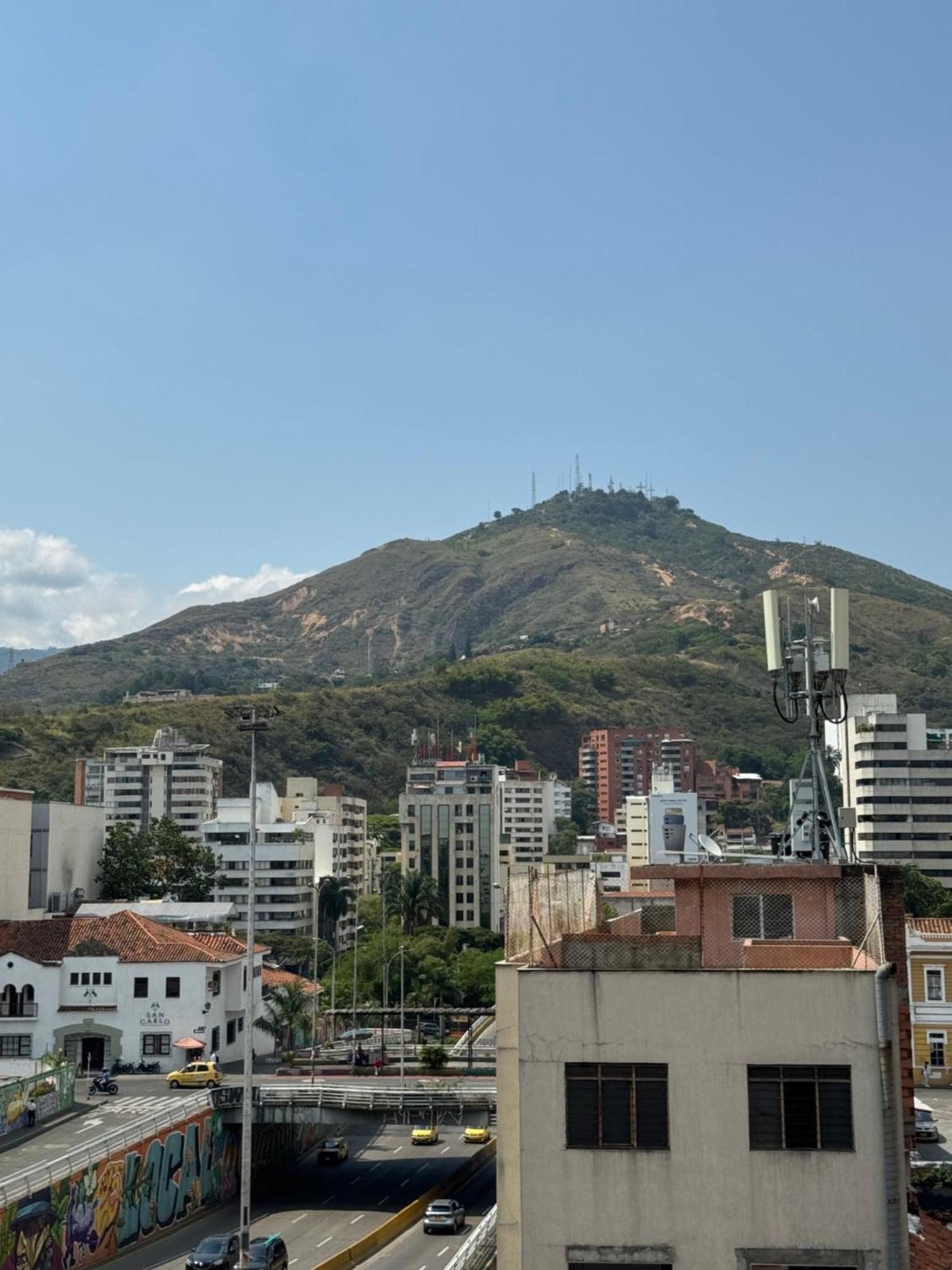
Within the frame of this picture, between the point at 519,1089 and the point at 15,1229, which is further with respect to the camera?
the point at 15,1229

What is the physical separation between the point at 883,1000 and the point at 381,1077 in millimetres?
59916

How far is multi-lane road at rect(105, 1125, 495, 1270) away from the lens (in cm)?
5291

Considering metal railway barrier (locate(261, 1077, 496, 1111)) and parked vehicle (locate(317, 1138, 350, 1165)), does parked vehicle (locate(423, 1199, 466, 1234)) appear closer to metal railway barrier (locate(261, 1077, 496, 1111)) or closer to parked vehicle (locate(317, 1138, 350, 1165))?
metal railway barrier (locate(261, 1077, 496, 1111))

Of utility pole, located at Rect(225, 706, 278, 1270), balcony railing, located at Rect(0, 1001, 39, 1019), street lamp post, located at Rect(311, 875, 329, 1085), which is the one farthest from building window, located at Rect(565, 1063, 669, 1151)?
balcony railing, located at Rect(0, 1001, 39, 1019)

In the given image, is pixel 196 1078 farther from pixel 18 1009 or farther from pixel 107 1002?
pixel 18 1009

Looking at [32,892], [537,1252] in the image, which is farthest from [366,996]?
[537,1252]

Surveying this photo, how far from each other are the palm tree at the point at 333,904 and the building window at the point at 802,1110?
128m

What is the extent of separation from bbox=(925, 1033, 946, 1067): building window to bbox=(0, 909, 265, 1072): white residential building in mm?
39109

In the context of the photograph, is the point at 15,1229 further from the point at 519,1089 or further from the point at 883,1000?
the point at 883,1000

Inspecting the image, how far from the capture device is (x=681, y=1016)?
69.1ft

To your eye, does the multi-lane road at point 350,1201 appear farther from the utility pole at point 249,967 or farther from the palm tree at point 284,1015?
the palm tree at point 284,1015

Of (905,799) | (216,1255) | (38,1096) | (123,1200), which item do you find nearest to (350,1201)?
(123,1200)

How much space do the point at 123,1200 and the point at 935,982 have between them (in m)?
42.5

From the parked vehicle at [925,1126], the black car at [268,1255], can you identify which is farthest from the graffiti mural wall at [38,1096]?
the parked vehicle at [925,1126]
